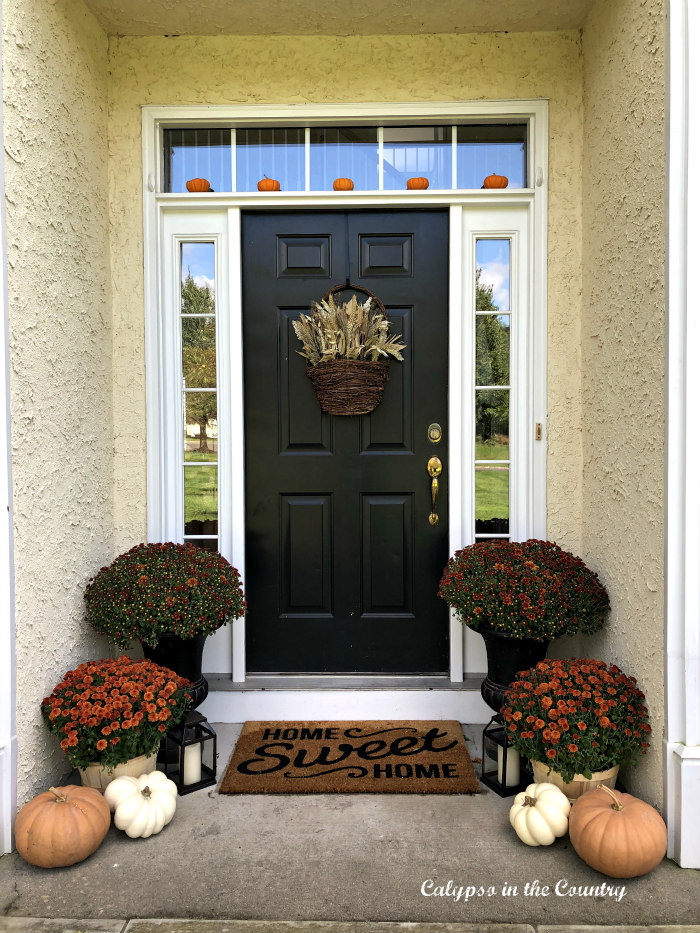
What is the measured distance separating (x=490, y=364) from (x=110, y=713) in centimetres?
220

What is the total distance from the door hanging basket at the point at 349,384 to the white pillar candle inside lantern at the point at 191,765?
1.54m

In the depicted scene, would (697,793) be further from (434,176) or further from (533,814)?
(434,176)

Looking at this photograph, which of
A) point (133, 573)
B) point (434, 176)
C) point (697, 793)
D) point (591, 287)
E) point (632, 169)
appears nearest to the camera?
point (697, 793)

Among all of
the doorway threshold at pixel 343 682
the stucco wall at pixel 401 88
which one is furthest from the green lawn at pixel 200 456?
the doorway threshold at pixel 343 682

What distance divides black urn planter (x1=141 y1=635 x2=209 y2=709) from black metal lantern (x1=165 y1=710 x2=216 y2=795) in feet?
0.27

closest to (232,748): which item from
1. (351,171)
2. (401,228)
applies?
(401,228)

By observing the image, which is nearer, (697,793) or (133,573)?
(697,793)

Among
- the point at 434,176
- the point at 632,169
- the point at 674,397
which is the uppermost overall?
the point at 434,176

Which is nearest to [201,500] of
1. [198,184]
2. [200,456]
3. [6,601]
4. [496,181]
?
[200,456]

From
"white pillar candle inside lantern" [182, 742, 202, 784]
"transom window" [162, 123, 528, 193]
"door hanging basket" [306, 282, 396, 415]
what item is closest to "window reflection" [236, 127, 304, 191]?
"transom window" [162, 123, 528, 193]

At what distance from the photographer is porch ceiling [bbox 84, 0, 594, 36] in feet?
8.86

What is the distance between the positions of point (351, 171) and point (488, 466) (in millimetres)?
1568

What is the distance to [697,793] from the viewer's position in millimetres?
2000

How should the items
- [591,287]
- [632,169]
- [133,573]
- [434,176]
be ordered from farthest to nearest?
[434,176]
[591,287]
[133,573]
[632,169]
